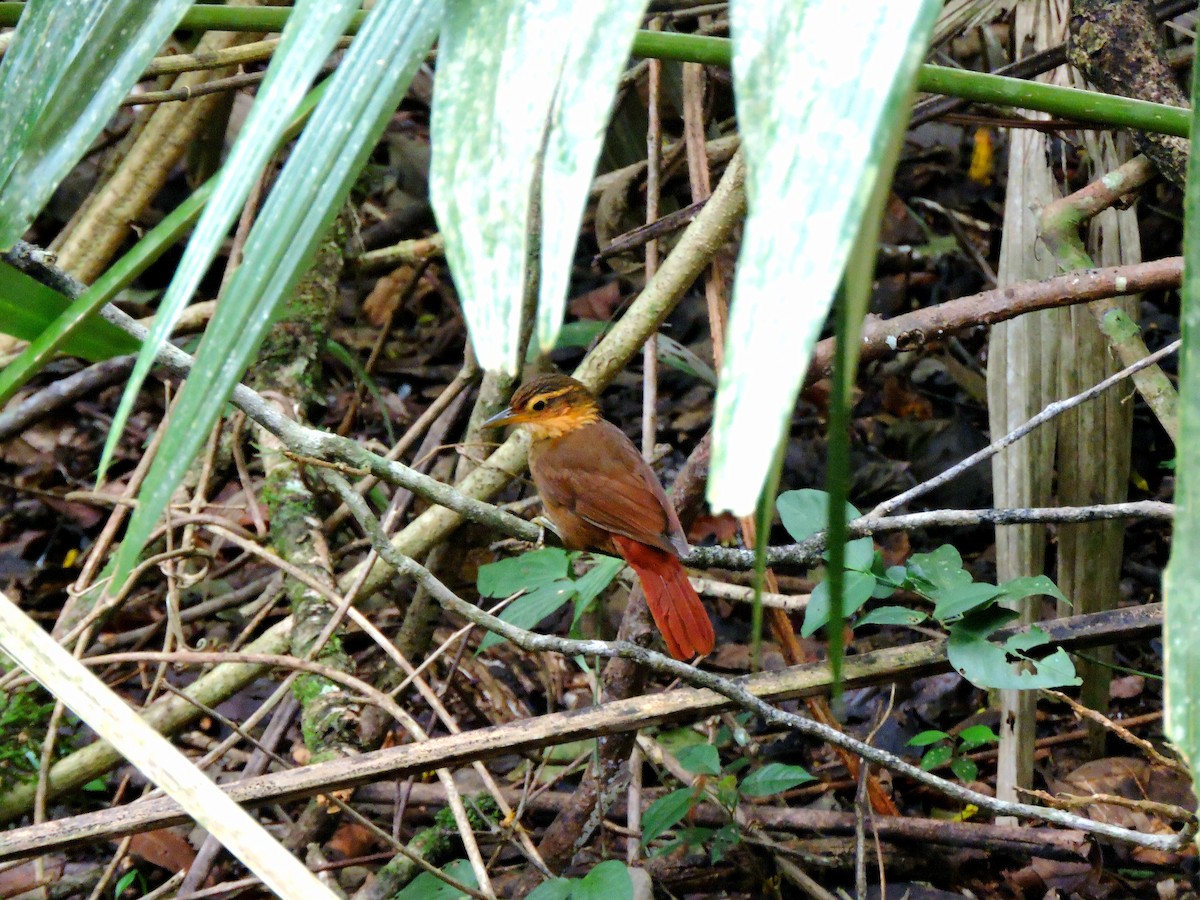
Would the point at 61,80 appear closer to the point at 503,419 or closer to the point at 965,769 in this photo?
the point at 503,419

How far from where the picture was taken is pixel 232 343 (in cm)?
54

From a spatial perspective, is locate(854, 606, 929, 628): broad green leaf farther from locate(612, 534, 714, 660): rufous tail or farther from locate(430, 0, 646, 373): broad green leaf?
locate(430, 0, 646, 373): broad green leaf

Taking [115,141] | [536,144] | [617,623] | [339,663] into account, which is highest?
[115,141]

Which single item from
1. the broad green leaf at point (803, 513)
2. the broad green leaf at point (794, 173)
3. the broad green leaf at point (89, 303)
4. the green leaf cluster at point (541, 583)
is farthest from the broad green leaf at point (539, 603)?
the broad green leaf at point (794, 173)

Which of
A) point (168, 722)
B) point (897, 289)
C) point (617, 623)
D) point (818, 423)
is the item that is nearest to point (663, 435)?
point (818, 423)

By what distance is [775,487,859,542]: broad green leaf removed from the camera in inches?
93.0

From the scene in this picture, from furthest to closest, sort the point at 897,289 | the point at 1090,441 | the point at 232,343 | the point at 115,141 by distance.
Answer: the point at 897,289 → the point at 115,141 → the point at 1090,441 → the point at 232,343

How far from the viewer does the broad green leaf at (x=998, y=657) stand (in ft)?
6.84

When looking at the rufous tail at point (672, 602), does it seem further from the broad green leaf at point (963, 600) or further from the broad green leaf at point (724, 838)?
the broad green leaf at point (963, 600)

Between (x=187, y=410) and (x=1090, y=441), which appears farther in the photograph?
(x=1090, y=441)

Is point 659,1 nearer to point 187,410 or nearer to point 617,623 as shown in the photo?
point 617,623

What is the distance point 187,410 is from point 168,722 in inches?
122

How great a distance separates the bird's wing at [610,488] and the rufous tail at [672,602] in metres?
0.05

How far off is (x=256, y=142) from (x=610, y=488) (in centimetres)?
269
